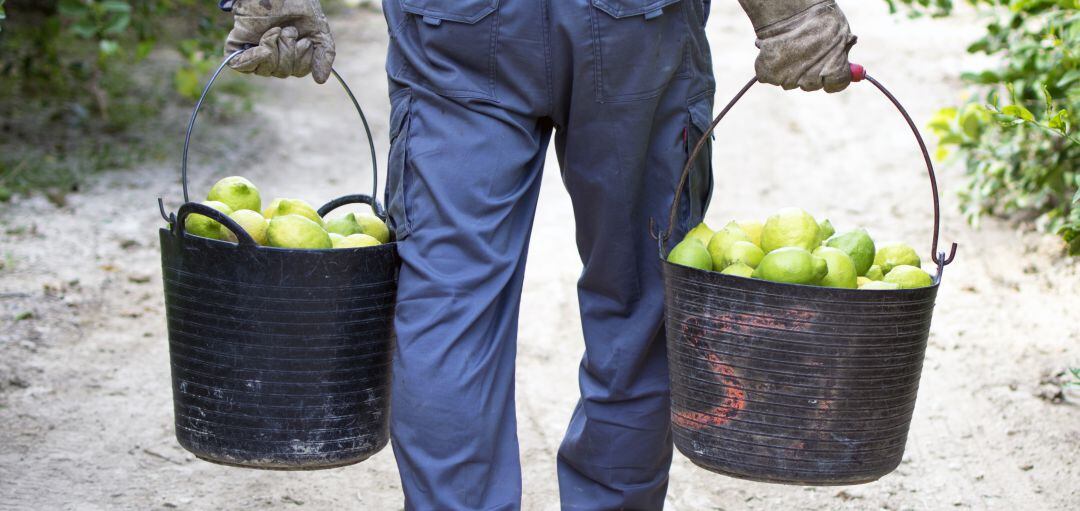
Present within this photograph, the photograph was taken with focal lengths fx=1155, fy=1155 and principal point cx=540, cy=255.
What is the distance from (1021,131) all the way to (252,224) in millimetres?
3292

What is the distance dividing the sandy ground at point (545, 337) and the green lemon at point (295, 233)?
0.84m

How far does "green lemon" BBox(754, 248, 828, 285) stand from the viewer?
1.99 metres

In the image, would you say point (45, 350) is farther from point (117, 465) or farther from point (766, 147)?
point (766, 147)

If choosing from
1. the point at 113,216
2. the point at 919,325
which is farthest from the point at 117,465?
the point at 113,216

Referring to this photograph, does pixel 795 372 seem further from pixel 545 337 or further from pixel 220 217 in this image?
pixel 545 337

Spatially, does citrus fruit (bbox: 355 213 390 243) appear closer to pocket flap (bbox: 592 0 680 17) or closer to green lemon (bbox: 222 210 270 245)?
green lemon (bbox: 222 210 270 245)

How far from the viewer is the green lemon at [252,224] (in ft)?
7.30

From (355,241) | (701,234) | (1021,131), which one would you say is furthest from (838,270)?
(1021,131)

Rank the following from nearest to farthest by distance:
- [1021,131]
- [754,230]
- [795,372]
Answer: [795,372] < [754,230] < [1021,131]

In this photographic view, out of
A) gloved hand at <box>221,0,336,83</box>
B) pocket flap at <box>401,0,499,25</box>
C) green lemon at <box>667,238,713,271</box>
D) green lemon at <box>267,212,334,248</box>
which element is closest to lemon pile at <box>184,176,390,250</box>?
green lemon at <box>267,212,334,248</box>

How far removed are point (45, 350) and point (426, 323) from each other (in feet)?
6.67

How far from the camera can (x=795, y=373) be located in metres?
1.97

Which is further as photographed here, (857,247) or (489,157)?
(857,247)

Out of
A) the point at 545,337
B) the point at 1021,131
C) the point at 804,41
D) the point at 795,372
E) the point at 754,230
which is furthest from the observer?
the point at 1021,131
